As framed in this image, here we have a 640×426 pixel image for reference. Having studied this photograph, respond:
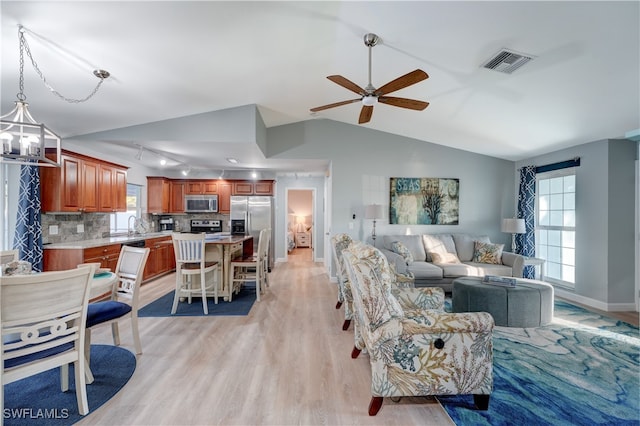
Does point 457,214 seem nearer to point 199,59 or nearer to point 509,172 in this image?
point 509,172

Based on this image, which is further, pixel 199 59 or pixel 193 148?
pixel 193 148

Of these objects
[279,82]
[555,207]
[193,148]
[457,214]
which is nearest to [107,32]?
[279,82]

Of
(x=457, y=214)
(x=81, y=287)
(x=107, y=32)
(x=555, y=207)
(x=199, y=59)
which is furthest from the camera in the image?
(x=457, y=214)

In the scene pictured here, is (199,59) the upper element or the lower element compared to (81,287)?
upper

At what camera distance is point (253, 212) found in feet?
20.9

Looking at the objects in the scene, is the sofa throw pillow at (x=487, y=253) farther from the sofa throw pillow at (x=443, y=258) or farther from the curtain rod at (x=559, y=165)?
the curtain rod at (x=559, y=165)

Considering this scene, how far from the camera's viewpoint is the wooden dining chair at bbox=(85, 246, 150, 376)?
2.26 metres

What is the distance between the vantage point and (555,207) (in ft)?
15.5

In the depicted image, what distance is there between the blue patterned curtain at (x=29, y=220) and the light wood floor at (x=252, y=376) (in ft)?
4.64

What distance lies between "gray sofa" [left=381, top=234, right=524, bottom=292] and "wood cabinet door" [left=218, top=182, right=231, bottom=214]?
Result: 380cm

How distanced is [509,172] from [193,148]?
601 cm

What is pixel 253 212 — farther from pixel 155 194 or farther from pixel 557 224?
pixel 557 224

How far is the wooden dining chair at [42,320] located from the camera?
144 centimetres

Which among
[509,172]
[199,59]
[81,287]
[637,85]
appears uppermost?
[199,59]
